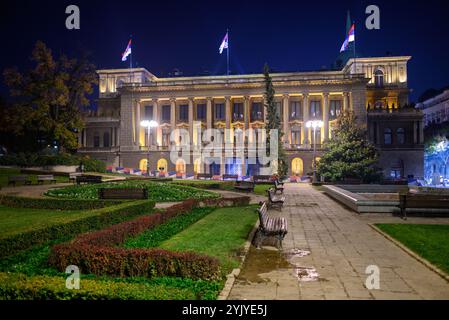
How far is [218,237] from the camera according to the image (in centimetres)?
1130

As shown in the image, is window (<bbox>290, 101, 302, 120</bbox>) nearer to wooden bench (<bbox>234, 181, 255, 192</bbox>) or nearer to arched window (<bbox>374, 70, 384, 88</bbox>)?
arched window (<bbox>374, 70, 384, 88</bbox>)

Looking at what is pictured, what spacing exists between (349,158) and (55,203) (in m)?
29.7

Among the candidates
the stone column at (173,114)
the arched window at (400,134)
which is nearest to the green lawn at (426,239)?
the arched window at (400,134)

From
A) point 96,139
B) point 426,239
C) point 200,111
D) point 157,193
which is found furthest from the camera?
point 96,139

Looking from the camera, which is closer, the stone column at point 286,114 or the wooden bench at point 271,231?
the wooden bench at point 271,231

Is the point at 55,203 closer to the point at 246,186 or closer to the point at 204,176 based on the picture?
the point at 246,186

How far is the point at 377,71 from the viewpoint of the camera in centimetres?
7156

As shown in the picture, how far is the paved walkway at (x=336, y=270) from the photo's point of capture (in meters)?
6.41

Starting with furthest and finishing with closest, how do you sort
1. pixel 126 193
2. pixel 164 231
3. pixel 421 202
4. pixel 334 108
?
pixel 334 108 → pixel 126 193 → pixel 421 202 → pixel 164 231

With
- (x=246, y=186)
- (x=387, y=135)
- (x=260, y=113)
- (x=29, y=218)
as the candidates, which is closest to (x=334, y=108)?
(x=387, y=135)

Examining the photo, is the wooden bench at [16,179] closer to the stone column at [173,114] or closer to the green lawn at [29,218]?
the green lawn at [29,218]

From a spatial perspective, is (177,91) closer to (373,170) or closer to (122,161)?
(122,161)

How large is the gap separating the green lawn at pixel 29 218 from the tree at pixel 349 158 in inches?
1144
